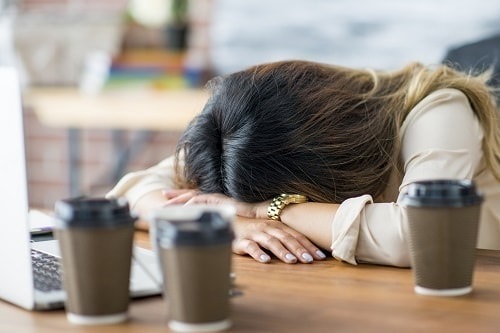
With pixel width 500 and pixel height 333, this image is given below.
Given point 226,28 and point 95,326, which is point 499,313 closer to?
point 95,326

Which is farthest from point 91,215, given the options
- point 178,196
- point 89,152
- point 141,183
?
point 89,152

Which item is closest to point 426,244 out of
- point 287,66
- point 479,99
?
point 287,66

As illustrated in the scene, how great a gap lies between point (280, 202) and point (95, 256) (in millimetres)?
516

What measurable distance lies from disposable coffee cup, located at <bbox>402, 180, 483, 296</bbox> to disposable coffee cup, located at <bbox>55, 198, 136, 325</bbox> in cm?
31

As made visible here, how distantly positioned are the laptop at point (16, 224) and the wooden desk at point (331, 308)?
0.02 meters

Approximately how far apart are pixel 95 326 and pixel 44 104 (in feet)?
9.51

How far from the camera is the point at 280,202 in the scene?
1398 millimetres

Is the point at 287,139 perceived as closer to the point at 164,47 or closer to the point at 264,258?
the point at 264,258

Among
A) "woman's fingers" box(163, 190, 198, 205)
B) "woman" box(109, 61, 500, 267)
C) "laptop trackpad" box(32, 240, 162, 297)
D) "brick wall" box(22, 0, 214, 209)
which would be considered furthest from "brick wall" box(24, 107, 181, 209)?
"laptop trackpad" box(32, 240, 162, 297)

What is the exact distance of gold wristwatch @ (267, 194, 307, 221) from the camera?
140 centimetres

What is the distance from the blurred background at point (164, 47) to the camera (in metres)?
3.57

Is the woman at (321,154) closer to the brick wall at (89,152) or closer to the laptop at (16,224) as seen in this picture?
the laptop at (16,224)

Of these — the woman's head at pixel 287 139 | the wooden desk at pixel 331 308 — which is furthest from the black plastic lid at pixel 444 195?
Answer: the woman's head at pixel 287 139

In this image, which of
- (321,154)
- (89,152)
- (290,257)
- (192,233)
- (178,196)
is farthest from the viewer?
(89,152)
